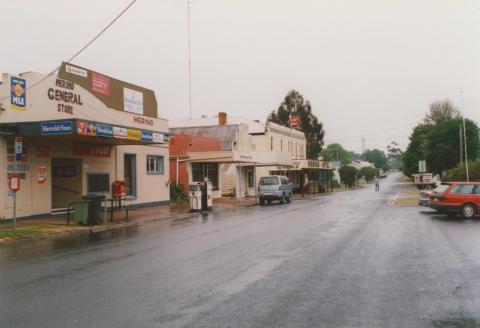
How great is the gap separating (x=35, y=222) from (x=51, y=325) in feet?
45.8

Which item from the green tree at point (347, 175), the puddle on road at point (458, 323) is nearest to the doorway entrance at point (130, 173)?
the puddle on road at point (458, 323)

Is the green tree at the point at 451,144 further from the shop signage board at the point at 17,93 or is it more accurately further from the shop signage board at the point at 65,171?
the shop signage board at the point at 17,93

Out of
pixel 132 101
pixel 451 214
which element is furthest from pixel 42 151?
pixel 451 214

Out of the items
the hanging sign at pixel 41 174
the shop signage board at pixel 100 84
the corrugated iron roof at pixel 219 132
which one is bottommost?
the hanging sign at pixel 41 174

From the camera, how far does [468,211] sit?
19.8 metres

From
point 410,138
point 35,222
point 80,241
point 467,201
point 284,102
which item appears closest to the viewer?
point 80,241

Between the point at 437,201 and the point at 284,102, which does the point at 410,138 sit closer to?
the point at 284,102

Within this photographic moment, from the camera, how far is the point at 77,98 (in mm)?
22812

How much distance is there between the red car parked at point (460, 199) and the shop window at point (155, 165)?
16.2 meters

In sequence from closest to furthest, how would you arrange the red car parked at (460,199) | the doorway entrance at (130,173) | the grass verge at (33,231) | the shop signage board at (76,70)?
the grass verge at (33,231)
the red car parked at (460,199)
the shop signage board at (76,70)
the doorway entrance at (130,173)

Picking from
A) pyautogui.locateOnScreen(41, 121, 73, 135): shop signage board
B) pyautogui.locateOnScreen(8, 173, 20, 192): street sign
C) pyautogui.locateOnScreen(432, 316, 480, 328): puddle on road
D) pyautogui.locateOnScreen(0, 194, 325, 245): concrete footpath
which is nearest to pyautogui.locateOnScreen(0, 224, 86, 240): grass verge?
pyautogui.locateOnScreen(0, 194, 325, 245): concrete footpath

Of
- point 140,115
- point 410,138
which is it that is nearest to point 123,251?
point 140,115

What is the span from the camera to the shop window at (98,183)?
2391cm

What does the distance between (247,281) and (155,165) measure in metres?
22.6
